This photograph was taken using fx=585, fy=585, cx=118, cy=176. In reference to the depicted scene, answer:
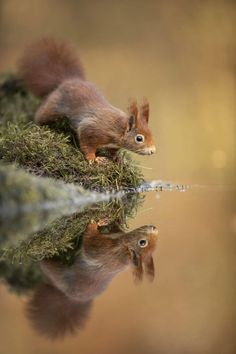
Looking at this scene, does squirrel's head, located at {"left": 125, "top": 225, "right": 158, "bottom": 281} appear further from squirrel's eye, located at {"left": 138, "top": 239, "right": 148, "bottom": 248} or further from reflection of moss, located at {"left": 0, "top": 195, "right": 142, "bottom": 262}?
reflection of moss, located at {"left": 0, "top": 195, "right": 142, "bottom": 262}

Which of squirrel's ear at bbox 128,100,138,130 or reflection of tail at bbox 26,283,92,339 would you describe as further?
squirrel's ear at bbox 128,100,138,130

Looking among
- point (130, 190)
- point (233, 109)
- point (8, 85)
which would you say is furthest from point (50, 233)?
point (233, 109)

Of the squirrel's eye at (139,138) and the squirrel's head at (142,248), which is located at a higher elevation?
the squirrel's eye at (139,138)

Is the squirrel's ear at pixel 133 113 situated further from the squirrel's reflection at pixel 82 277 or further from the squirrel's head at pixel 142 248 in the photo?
the squirrel's reflection at pixel 82 277

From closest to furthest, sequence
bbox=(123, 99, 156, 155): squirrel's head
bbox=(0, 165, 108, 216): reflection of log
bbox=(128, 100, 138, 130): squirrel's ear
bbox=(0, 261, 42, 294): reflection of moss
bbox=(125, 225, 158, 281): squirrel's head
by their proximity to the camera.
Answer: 1. bbox=(0, 261, 42, 294): reflection of moss
2. bbox=(125, 225, 158, 281): squirrel's head
3. bbox=(0, 165, 108, 216): reflection of log
4. bbox=(128, 100, 138, 130): squirrel's ear
5. bbox=(123, 99, 156, 155): squirrel's head

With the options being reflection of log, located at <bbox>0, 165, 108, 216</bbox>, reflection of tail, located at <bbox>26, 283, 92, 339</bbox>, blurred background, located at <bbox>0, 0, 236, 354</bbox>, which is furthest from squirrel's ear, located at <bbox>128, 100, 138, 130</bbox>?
blurred background, located at <bbox>0, 0, 236, 354</bbox>

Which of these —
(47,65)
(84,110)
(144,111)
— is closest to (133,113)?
(144,111)

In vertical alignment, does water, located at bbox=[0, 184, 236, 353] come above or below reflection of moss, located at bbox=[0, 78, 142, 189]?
below

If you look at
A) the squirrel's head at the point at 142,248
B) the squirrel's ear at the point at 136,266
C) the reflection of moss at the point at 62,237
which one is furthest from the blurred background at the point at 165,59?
the squirrel's ear at the point at 136,266

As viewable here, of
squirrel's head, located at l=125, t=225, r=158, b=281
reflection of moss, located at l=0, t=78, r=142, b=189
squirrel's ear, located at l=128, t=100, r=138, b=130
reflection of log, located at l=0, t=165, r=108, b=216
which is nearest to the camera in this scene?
squirrel's head, located at l=125, t=225, r=158, b=281
